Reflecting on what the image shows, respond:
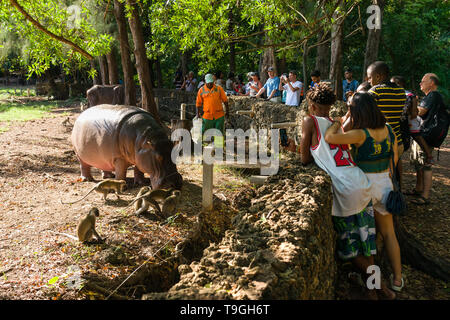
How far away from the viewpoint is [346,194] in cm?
358

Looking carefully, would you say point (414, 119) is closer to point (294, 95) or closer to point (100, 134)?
point (294, 95)

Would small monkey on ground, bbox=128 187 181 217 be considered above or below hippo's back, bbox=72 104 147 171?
below

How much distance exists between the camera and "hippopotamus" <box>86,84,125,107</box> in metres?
16.0

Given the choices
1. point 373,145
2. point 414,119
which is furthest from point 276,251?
point 414,119

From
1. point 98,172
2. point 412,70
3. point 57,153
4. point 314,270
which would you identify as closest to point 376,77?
point 314,270

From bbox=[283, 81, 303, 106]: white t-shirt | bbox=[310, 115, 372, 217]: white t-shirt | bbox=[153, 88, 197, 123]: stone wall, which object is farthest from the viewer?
bbox=[153, 88, 197, 123]: stone wall

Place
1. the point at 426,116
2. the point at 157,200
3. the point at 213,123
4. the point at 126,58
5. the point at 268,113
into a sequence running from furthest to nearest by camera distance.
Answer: the point at 126,58, the point at 268,113, the point at 213,123, the point at 426,116, the point at 157,200

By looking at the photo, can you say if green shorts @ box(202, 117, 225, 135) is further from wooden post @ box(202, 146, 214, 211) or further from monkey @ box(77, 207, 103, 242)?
monkey @ box(77, 207, 103, 242)

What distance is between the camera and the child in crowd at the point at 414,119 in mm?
6207

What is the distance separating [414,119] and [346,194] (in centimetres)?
367

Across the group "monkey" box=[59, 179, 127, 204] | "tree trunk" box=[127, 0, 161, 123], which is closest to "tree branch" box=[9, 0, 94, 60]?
"tree trunk" box=[127, 0, 161, 123]

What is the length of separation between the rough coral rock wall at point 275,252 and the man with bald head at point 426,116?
369 cm

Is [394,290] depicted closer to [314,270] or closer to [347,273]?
[347,273]

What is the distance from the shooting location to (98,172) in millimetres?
10078
